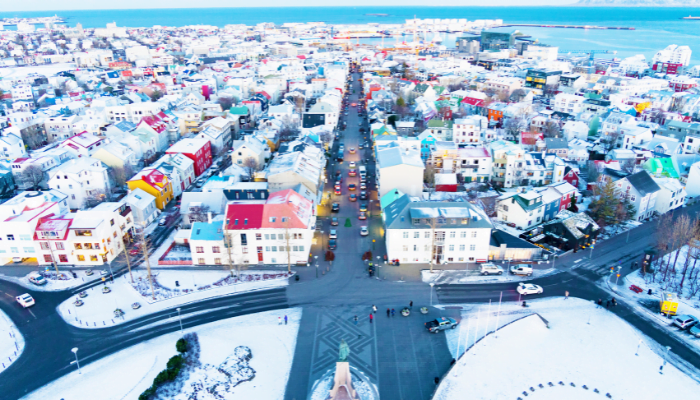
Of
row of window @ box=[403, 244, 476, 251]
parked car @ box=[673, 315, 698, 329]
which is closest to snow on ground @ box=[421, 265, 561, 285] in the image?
row of window @ box=[403, 244, 476, 251]

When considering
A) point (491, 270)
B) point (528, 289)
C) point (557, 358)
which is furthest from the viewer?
point (491, 270)

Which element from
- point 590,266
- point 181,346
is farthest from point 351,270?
point 590,266

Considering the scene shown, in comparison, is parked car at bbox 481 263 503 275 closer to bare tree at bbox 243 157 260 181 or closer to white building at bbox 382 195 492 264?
white building at bbox 382 195 492 264

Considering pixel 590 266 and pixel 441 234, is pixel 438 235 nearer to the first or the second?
pixel 441 234

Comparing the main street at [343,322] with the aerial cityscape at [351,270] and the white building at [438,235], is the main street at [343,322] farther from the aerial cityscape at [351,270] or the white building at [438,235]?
the white building at [438,235]

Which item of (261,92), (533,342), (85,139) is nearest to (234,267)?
(533,342)

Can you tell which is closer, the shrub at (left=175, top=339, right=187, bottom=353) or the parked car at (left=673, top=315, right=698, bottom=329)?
the shrub at (left=175, top=339, right=187, bottom=353)
